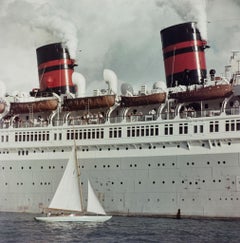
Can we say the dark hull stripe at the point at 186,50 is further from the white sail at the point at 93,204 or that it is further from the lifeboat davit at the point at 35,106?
the white sail at the point at 93,204

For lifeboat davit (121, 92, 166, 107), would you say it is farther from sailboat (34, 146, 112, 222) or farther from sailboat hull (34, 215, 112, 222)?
sailboat hull (34, 215, 112, 222)

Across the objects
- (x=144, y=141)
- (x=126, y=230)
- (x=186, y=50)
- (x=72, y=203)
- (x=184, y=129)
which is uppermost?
(x=186, y=50)

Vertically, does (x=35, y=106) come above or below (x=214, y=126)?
above

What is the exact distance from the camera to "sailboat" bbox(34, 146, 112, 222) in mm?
36219

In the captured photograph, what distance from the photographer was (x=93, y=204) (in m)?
36.4

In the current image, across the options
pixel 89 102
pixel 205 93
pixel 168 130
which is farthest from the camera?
pixel 89 102

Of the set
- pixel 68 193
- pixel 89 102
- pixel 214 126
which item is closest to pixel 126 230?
pixel 68 193

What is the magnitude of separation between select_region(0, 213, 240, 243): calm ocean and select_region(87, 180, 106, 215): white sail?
33.1 inches

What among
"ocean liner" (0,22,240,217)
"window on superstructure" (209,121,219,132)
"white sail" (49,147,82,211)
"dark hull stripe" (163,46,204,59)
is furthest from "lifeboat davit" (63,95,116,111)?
"window on superstructure" (209,121,219,132)

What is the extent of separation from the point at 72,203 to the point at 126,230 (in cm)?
498

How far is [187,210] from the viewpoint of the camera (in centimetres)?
3700

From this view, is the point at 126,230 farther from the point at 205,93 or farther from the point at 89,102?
the point at 89,102

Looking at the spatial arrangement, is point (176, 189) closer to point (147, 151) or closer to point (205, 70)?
point (147, 151)

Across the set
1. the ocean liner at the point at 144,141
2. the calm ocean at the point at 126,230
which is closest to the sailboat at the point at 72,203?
the calm ocean at the point at 126,230
